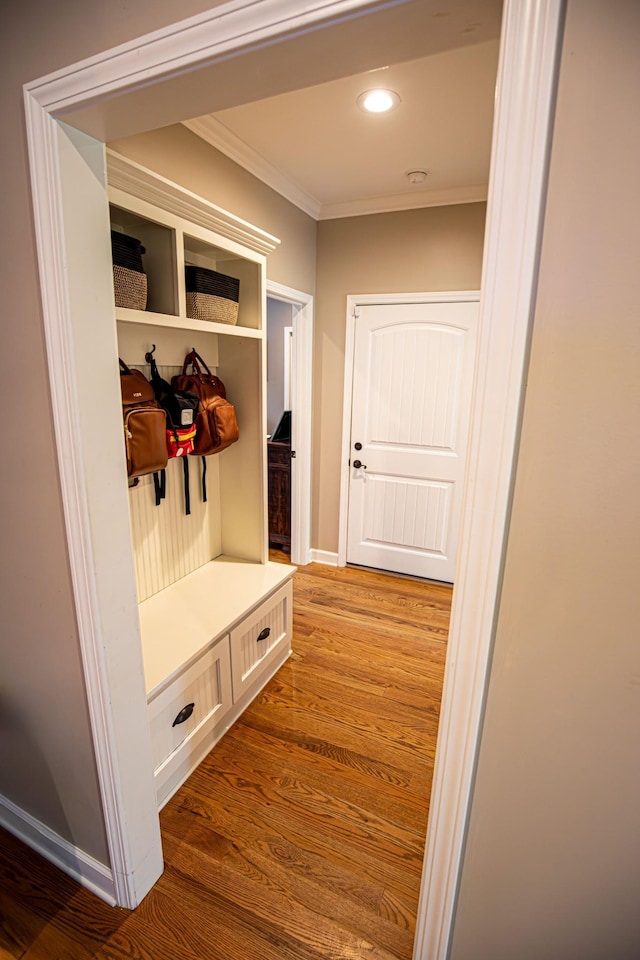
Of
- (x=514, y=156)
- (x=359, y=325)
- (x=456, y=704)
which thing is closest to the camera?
(x=514, y=156)

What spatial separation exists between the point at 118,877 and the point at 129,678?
64cm

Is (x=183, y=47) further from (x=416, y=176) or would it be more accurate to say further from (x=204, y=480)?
(x=416, y=176)

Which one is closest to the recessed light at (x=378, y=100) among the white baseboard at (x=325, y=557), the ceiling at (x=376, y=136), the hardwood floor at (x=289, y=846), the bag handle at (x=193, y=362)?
the ceiling at (x=376, y=136)

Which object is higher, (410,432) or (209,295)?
(209,295)

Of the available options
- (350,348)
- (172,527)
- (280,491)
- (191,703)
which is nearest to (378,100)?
(350,348)

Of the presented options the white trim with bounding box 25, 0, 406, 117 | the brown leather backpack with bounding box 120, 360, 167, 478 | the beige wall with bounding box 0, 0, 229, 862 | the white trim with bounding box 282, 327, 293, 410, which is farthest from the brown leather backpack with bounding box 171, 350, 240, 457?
the white trim with bounding box 282, 327, 293, 410

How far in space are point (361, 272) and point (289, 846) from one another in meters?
3.16

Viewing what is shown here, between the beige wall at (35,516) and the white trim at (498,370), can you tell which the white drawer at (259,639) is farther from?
the white trim at (498,370)

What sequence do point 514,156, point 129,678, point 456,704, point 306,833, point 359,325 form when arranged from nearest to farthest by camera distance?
point 514,156
point 456,704
point 129,678
point 306,833
point 359,325

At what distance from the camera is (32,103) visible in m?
0.94

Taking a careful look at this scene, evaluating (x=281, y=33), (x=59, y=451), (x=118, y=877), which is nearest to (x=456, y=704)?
(x=59, y=451)

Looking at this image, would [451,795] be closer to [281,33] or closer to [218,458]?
[281,33]

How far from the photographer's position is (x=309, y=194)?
9.71 feet

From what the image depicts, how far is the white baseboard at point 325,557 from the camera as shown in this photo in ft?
12.3
